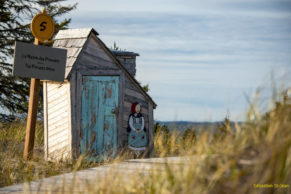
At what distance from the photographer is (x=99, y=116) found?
9.62 m

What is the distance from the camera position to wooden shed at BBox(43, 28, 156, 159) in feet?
30.3

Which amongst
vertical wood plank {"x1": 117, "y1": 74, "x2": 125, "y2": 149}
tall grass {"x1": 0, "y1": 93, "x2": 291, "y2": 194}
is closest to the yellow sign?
vertical wood plank {"x1": 117, "y1": 74, "x2": 125, "y2": 149}

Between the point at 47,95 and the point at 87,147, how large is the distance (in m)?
1.91

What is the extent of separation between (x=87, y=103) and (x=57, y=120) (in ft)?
3.07

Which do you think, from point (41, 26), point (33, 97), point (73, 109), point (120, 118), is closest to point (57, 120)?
point (73, 109)

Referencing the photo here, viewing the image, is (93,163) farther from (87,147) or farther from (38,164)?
(38,164)

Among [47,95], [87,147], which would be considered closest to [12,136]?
[47,95]

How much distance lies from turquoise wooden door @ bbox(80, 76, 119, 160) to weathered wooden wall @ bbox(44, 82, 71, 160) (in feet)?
1.26

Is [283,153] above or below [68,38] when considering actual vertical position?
below

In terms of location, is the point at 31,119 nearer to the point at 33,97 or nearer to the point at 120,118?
the point at 33,97

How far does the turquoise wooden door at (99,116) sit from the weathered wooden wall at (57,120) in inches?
15.1

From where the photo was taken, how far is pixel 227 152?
2.98 m

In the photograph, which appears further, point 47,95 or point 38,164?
point 47,95

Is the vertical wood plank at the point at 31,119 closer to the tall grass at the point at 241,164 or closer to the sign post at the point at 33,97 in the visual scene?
the sign post at the point at 33,97
